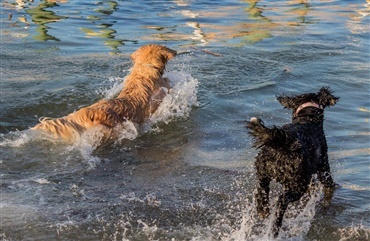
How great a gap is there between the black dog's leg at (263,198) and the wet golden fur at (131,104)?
284cm

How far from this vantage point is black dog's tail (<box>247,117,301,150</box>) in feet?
15.8

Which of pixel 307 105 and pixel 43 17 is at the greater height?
pixel 307 105

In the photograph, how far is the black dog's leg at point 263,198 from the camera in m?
5.39

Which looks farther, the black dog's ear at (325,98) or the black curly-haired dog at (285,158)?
the black dog's ear at (325,98)

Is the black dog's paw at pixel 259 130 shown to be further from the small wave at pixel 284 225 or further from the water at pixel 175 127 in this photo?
the water at pixel 175 127

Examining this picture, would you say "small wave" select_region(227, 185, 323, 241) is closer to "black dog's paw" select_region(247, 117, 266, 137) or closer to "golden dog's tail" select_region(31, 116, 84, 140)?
"black dog's paw" select_region(247, 117, 266, 137)

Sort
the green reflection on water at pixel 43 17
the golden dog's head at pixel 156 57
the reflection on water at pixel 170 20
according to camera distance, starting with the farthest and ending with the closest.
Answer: the reflection on water at pixel 170 20 → the green reflection on water at pixel 43 17 → the golden dog's head at pixel 156 57

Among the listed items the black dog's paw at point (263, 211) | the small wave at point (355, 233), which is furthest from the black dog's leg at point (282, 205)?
the small wave at point (355, 233)

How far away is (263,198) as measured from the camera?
5430 mm

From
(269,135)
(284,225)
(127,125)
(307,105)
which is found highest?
(269,135)

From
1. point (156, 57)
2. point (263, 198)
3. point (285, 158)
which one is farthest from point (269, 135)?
point (156, 57)

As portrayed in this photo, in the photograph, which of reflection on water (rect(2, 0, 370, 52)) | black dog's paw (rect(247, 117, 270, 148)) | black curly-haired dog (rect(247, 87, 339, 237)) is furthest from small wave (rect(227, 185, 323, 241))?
reflection on water (rect(2, 0, 370, 52))

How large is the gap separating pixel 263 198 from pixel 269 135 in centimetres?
86

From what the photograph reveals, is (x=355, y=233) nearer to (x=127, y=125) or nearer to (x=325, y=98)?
(x=325, y=98)
